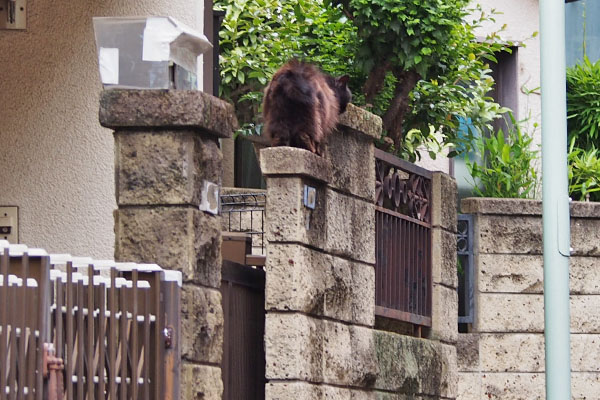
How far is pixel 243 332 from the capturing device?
8.44m

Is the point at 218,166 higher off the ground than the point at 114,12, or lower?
lower

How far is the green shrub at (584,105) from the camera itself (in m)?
15.1

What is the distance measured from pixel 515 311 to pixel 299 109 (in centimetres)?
503

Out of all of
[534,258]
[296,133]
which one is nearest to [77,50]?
[296,133]

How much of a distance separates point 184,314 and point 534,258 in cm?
671

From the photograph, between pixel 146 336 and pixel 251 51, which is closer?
pixel 146 336

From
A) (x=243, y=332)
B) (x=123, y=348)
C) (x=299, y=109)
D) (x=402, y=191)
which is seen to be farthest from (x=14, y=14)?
(x=123, y=348)

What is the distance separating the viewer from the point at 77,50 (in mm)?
9133

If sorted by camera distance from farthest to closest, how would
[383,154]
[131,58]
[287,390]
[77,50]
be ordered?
[383,154]
[77,50]
[287,390]
[131,58]

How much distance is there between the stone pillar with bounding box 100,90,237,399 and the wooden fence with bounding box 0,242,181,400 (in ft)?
0.57

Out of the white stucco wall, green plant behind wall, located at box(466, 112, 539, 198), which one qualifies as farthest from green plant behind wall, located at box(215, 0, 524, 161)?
the white stucco wall

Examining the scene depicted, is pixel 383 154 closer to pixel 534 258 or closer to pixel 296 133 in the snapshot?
pixel 296 133

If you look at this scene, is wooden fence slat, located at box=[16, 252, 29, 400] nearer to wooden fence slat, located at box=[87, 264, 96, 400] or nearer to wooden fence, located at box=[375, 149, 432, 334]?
wooden fence slat, located at box=[87, 264, 96, 400]

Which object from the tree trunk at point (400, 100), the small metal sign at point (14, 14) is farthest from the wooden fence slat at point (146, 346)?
the tree trunk at point (400, 100)
